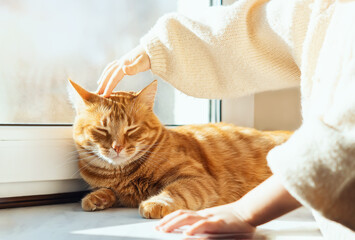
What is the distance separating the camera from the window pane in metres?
1.24

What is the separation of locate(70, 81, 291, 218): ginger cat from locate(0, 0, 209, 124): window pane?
5.1 inches

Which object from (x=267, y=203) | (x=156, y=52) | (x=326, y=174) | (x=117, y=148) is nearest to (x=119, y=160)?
(x=117, y=148)

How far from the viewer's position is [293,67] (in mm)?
1201

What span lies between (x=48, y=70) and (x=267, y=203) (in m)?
0.90

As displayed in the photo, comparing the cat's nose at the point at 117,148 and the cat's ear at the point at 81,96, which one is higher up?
the cat's ear at the point at 81,96

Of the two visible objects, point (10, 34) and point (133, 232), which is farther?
point (10, 34)

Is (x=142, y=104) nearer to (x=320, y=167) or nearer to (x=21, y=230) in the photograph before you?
(x=21, y=230)

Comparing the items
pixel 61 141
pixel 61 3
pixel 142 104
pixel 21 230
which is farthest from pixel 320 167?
pixel 61 3

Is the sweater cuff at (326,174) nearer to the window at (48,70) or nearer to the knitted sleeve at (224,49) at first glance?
the knitted sleeve at (224,49)

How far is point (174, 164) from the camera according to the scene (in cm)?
126

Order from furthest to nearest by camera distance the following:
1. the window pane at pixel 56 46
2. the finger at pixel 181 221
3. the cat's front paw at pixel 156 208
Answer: the window pane at pixel 56 46, the cat's front paw at pixel 156 208, the finger at pixel 181 221

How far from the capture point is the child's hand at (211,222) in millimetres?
760

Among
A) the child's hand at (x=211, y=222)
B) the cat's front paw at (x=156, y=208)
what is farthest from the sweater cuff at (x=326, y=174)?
the cat's front paw at (x=156, y=208)

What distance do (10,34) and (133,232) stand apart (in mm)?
755
